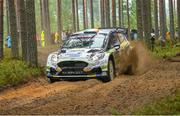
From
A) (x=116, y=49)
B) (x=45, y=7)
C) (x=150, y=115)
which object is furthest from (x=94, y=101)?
(x=45, y=7)

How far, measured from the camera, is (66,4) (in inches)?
4284

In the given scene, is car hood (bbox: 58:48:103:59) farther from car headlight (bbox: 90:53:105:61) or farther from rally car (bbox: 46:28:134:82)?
car headlight (bbox: 90:53:105:61)

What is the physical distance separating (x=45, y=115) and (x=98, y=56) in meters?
6.10

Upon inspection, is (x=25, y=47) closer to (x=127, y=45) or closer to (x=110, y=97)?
(x=127, y=45)

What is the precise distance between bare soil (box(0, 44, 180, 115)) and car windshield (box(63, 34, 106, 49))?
57.2 inches

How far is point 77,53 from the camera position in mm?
14547

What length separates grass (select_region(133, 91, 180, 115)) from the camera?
8.11 m

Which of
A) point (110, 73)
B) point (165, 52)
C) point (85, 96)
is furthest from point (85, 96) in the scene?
point (165, 52)

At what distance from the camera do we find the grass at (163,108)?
8109mm

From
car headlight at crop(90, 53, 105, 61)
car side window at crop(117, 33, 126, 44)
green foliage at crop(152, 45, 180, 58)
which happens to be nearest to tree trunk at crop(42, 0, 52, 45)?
green foliage at crop(152, 45, 180, 58)

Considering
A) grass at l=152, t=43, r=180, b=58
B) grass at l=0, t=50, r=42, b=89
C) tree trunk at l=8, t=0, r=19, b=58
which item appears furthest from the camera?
grass at l=152, t=43, r=180, b=58

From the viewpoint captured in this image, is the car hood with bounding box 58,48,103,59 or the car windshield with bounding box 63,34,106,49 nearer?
the car hood with bounding box 58,48,103,59

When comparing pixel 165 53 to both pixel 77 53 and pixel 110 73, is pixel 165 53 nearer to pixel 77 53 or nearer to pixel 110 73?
pixel 110 73

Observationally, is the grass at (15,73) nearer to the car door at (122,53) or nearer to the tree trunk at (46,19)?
the car door at (122,53)
